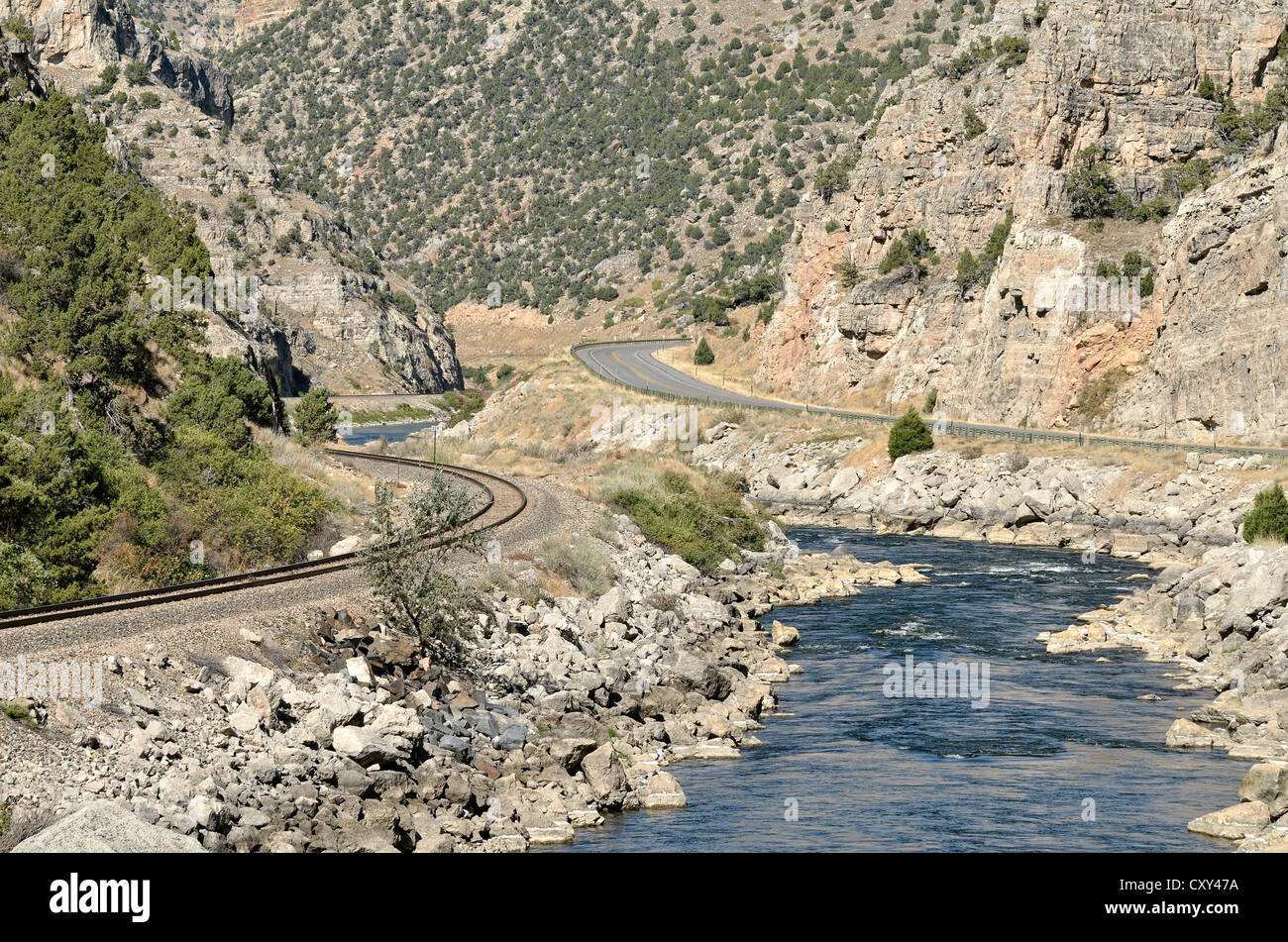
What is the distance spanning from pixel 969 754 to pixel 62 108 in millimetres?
52948

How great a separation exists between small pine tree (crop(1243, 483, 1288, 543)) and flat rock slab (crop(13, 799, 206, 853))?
1557 inches

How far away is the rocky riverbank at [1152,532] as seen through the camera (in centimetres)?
2681

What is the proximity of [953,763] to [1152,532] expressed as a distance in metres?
34.1

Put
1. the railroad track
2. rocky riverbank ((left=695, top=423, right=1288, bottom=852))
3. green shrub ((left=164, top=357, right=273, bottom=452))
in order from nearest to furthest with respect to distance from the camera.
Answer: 1. the railroad track
2. rocky riverbank ((left=695, top=423, right=1288, bottom=852))
3. green shrub ((left=164, top=357, right=273, bottom=452))

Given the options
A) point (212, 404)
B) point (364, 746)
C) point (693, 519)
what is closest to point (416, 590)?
point (364, 746)

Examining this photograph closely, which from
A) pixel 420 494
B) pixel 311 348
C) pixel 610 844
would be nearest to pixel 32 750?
pixel 610 844

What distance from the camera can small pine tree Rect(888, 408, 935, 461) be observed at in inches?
2756

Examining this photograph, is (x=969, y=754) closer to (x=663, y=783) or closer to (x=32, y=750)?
(x=663, y=783)

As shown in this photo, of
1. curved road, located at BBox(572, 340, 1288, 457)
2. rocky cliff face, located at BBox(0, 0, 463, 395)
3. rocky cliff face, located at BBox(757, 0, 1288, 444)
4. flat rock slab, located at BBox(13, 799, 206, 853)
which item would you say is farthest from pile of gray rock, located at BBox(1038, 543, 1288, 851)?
rocky cliff face, located at BBox(0, 0, 463, 395)

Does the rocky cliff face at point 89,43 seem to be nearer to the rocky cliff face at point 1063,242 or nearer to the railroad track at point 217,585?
the rocky cliff face at point 1063,242

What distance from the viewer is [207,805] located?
16.8 metres

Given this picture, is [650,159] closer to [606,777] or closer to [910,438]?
[910,438]

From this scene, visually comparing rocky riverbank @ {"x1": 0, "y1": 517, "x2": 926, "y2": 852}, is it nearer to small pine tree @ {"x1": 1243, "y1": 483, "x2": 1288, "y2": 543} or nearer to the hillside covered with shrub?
the hillside covered with shrub

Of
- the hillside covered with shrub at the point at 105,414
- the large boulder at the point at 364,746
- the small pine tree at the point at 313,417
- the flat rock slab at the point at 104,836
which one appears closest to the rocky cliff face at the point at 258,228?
the small pine tree at the point at 313,417
